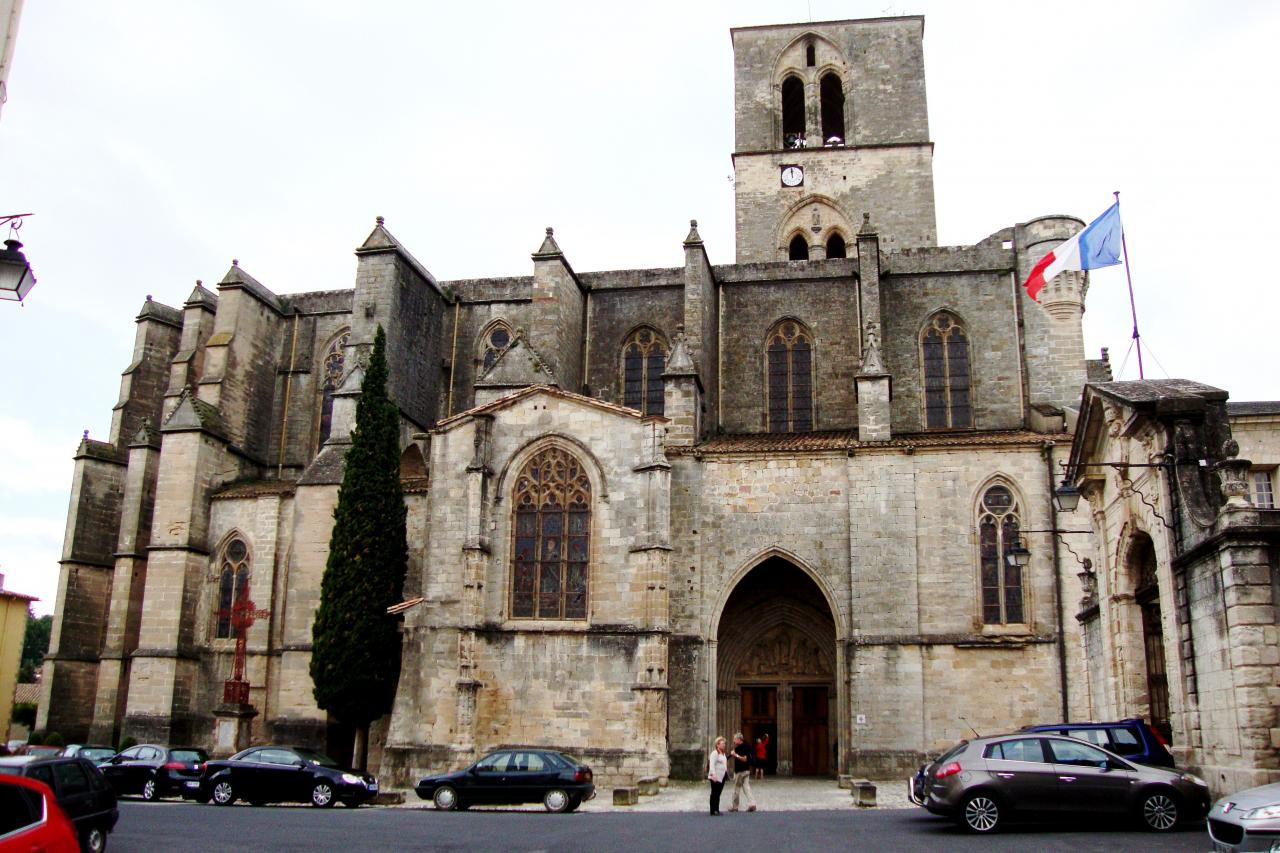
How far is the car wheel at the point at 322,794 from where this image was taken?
20625 mm

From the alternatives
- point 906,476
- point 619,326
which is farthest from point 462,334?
point 906,476

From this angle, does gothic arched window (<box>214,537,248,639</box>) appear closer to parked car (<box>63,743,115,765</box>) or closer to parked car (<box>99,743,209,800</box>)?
parked car (<box>63,743,115,765</box>)

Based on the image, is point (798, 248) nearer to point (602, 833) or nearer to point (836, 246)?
point (836, 246)

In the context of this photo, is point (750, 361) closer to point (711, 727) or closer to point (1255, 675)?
point (711, 727)

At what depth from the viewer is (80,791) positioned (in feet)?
42.0

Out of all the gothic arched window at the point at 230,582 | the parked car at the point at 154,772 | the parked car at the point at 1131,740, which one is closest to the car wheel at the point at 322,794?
the parked car at the point at 154,772

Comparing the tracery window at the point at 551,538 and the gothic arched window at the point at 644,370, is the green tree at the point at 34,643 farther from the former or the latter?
the tracery window at the point at 551,538

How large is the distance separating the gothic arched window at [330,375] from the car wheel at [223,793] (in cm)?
1378

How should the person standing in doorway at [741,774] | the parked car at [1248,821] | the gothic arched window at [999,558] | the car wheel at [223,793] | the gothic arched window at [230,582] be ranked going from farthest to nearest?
the gothic arched window at [230,582]
the gothic arched window at [999,558]
the car wheel at [223,793]
the person standing in doorway at [741,774]
the parked car at [1248,821]

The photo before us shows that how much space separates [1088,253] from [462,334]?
19023 mm

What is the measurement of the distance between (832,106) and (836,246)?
5.78m

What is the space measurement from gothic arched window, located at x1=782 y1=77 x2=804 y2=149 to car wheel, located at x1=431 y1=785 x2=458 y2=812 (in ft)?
84.3

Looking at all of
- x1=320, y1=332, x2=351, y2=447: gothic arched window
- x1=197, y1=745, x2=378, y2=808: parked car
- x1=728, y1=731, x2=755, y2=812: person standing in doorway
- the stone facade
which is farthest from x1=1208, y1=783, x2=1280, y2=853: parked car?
x1=320, y1=332, x2=351, y2=447: gothic arched window

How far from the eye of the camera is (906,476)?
2536 centimetres
